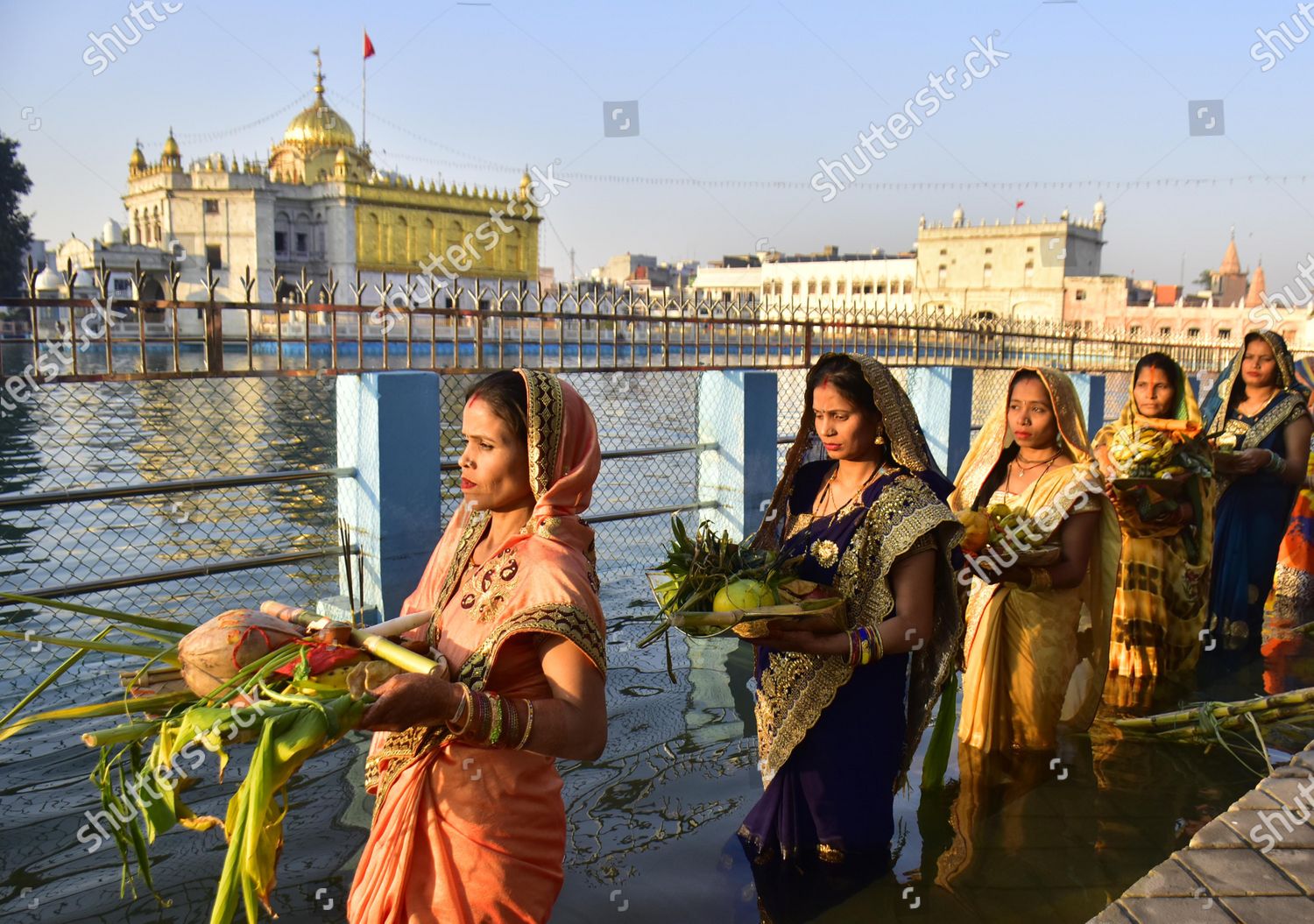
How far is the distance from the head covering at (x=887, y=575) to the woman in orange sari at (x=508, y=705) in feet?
3.57

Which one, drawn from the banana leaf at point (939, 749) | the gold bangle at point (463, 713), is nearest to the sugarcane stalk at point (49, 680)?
the gold bangle at point (463, 713)

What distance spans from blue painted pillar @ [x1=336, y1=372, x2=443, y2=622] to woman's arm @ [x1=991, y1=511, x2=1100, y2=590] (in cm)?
304

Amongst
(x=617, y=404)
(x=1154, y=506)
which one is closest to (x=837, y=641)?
(x=1154, y=506)

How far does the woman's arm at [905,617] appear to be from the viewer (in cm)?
279

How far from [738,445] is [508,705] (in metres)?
5.49

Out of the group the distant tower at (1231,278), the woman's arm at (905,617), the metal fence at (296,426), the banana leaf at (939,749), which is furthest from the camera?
the distant tower at (1231,278)

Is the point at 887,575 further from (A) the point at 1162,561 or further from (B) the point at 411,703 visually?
(A) the point at 1162,561

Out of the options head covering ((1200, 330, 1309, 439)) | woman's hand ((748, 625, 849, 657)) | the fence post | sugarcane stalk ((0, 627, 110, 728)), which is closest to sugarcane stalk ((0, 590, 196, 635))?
sugarcane stalk ((0, 627, 110, 728))

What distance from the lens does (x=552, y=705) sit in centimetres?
190

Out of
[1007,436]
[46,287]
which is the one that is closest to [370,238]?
[46,287]

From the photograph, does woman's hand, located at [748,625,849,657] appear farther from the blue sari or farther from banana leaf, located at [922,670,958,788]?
the blue sari

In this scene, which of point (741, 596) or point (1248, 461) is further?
point (1248, 461)

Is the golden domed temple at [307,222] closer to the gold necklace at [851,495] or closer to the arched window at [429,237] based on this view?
the arched window at [429,237]

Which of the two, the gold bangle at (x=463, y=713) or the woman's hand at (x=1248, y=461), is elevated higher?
the woman's hand at (x=1248, y=461)
